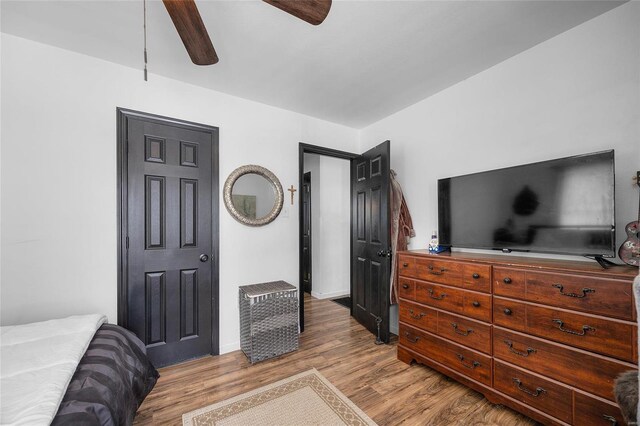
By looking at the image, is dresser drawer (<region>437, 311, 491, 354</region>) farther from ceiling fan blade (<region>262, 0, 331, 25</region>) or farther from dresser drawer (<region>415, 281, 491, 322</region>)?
ceiling fan blade (<region>262, 0, 331, 25</region>)

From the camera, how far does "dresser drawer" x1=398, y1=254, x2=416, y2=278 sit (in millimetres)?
2254

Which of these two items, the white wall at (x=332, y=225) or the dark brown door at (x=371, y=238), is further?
the white wall at (x=332, y=225)

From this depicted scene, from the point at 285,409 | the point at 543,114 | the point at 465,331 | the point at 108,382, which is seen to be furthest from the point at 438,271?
the point at 108,382

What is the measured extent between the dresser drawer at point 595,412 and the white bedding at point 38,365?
7.75ft

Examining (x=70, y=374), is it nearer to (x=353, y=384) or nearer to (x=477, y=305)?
(x=353, y=384)

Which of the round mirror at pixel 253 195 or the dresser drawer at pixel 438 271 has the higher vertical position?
the round mirror at pixel 253 195

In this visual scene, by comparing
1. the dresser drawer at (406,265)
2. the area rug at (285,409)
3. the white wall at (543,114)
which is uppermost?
the white wall at (543,114)

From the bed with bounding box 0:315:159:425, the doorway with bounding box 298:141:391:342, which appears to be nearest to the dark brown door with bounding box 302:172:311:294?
the doorway with bounding box 298:141:391:342

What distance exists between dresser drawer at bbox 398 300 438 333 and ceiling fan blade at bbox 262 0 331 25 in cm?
217

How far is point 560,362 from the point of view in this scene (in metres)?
1.42

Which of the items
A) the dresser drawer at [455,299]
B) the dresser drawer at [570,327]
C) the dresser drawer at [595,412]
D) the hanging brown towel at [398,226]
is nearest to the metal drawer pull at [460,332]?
the dresser drawer at [455,299]

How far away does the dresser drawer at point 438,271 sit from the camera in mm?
1916

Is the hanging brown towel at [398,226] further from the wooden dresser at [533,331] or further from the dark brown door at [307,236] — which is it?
the dark brown door at [307,236]

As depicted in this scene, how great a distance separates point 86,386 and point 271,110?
2.68 meters
